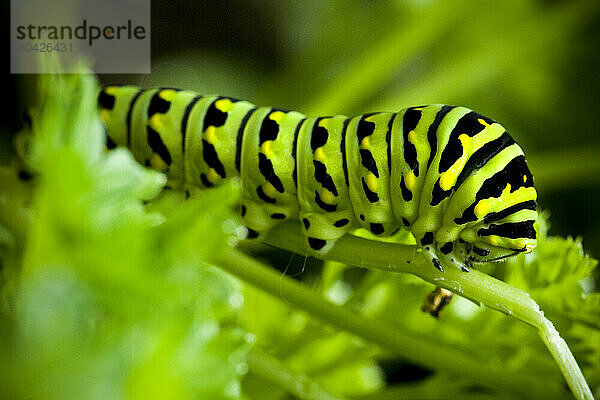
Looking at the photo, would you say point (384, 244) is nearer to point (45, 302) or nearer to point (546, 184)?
point (45, 302)

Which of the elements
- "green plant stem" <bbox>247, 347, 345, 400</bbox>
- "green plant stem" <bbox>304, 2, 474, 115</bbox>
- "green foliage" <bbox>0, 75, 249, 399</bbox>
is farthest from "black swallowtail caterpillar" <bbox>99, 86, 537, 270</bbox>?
"green plant stem" <bbox>304, 2, 474, 115</bbox>

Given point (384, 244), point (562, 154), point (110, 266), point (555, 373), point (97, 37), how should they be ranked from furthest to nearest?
point (562, 154), point (97, 37), point (555, 373), point (384, 244), point (110, 266)

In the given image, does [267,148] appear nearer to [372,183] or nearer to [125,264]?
[372,183]

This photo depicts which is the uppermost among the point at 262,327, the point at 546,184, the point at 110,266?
the point at 110,266

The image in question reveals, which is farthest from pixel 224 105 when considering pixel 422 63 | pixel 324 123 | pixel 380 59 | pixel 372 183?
pixel 422 63

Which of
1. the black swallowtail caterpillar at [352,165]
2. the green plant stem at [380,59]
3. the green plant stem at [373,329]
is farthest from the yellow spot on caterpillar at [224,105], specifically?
the green plant stem at [380,59]

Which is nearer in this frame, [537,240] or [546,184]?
[537,240]

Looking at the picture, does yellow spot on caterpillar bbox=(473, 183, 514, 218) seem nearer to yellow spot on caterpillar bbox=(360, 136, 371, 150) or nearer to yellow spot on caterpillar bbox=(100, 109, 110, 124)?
yellow spot on caterpillar bbox=(360, 136, 371, 150)

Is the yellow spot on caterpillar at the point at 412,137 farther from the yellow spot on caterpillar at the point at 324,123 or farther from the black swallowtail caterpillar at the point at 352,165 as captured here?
the yellow spot on caterpillar at the point at 324,123

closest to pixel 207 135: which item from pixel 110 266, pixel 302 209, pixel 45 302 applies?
pixel 302 209
